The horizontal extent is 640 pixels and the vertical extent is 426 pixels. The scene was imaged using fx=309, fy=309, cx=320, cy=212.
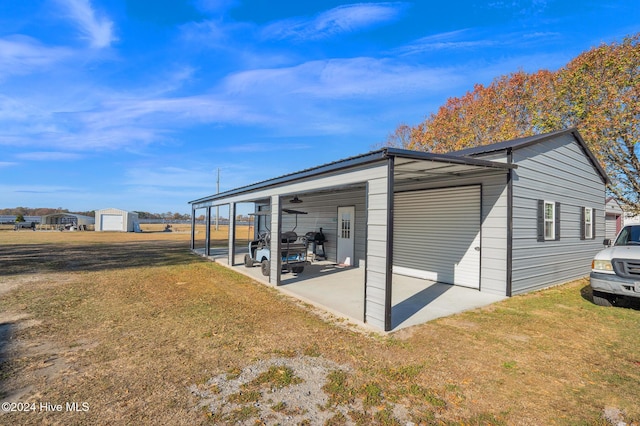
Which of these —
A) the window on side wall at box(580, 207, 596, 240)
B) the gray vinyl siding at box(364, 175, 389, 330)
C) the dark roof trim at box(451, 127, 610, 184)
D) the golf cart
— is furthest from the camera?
the window on side wall at box(580, 207, 596, 240)

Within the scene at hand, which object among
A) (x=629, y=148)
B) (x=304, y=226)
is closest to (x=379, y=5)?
(x=304, y=226)

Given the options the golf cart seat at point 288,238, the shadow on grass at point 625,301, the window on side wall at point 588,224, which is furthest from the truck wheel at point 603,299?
the golf cart seat at point 288,238

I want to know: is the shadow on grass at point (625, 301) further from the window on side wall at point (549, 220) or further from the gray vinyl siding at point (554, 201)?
the window on side wall at point (549, 220)

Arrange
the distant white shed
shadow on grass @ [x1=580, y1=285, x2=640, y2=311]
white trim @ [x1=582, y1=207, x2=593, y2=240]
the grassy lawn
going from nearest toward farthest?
the grassy lawn
shadow on grass @ [x1=580, y1=285, x2=640, y2=311]
white trim @ [x1=582, y1=207, x2=593, y2=240]
the distant white shed

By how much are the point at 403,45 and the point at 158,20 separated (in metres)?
10.3

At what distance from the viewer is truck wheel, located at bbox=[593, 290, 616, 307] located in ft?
19.4

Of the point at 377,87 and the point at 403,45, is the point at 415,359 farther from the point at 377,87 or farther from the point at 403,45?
the point at 403,45

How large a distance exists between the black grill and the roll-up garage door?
7.69 feet

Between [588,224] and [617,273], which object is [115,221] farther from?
[617,273]

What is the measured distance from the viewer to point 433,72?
13.2 meters

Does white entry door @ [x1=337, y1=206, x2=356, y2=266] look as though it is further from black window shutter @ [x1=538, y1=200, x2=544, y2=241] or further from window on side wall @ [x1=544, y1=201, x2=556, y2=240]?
window on side wall @ [x1=544, y1=201, x2=556, y2=240]

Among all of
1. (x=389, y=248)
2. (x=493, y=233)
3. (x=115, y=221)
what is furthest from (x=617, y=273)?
(x=115, y=221)

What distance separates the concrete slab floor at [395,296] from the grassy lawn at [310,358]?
0.36m

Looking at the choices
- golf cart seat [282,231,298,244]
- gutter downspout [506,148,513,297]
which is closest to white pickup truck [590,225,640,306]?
gutter downspout [506,148,513,297]
